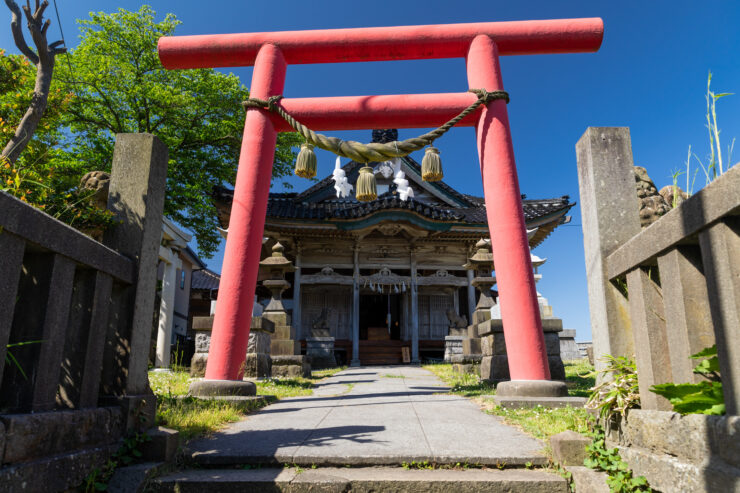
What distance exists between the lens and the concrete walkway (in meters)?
2.68

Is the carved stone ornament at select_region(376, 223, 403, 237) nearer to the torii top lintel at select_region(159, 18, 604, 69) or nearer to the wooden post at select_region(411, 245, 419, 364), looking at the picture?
the wooden post at select_region(411, 245, 419, 364)

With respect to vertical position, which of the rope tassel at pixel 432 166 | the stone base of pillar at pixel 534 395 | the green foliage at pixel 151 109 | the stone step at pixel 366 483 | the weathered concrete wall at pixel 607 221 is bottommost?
the stone step at pixel 366 483

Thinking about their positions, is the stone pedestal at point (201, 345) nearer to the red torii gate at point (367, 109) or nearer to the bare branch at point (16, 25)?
the red torii gate at point (367, 109)

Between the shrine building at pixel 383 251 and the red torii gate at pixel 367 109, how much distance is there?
7.28 meters

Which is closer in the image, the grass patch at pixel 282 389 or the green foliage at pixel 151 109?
the grass patch at pixel 282 389

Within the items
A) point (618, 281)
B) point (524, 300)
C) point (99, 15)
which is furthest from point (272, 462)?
point (99, 15)

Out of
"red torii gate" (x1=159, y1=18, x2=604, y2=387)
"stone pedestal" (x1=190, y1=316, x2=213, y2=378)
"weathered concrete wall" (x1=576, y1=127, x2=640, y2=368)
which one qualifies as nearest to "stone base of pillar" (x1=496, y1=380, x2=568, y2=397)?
"red torii gate" (x1=159, y1=18, x2=604, y2=387)

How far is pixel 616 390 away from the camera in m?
2.48

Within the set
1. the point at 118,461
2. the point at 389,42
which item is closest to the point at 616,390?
the point at 118,461

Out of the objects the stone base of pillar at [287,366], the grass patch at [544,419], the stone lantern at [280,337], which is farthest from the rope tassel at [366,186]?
the stone base of pillar at [287,366]

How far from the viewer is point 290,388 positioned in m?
6.69

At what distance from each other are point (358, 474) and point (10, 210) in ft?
6.95

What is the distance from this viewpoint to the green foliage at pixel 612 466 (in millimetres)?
2076

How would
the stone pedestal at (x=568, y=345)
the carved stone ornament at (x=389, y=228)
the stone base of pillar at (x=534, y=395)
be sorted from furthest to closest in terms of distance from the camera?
the carved stone ornament at (x=389, y=228)
the stone pedestal at (x=568, y=345)
the stone base of pillar at (x=534, y=395)
